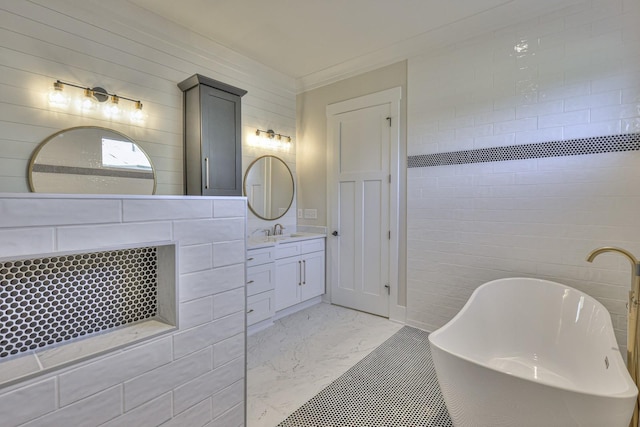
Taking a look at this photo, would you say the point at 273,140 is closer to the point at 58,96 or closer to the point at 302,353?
the point at 58,96

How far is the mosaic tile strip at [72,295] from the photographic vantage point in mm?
903

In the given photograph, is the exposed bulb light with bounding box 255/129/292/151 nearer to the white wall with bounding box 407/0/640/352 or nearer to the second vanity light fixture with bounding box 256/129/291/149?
the second vanity light fixture with bounding box 256/129/291/149

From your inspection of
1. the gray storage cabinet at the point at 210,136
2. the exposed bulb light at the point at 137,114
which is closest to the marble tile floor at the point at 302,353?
the gray storage cabinet at the point at 210,136

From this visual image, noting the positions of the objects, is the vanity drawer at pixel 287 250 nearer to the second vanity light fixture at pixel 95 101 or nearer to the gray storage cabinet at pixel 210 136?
the gray storage cabinet at pixel 210 136

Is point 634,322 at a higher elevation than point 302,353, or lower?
higher

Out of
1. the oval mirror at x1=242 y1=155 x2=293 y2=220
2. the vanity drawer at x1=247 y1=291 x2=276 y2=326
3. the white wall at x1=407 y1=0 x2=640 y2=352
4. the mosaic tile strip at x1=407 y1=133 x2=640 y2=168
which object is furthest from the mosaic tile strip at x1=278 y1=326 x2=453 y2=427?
the oval mirror at x1=242 y1=155 x2=293 y2=220

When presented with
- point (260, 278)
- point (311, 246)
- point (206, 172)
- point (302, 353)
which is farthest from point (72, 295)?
point (311, 246)

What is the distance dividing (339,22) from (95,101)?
2192 millimetres

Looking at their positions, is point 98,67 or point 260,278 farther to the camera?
point 260,278

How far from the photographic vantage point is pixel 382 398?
2.04 meters

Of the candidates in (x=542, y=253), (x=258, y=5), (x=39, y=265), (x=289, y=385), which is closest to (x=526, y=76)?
(x=542, y=253)

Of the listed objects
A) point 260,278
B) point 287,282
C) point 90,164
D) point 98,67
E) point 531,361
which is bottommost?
point 531,361

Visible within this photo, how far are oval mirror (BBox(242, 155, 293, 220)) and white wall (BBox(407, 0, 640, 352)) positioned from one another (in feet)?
5.41

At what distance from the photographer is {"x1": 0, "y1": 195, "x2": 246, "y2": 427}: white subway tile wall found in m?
0.88
